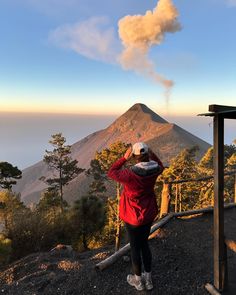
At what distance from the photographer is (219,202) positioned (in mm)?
5074

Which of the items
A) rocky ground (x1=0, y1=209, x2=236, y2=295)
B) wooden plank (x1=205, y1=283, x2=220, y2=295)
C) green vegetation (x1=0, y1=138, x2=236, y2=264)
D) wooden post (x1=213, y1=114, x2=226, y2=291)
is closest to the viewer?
wooden post (x1=213, y1=114, x2=226, y2=291)

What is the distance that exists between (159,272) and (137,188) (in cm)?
207

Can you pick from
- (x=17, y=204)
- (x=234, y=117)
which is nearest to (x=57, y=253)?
(x=234, y=117)

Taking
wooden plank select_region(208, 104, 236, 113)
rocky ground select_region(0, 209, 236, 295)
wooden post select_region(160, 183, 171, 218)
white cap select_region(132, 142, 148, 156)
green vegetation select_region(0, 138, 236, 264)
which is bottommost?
green vegetation select_region(0, 138, 236, 264)

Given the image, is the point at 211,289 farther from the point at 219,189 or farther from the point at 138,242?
the point at 219,189

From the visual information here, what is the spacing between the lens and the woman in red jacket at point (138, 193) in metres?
4.72

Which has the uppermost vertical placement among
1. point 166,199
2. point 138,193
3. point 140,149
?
point 140,149

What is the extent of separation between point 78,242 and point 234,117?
25.0m

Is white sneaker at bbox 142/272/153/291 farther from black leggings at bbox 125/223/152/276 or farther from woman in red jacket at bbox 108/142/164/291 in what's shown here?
woman in red jacket at bbox 108/142/164/291

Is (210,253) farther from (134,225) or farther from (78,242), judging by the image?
(78,242)

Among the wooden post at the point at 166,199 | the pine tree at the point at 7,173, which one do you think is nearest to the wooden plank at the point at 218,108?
the wooden post at the point at 166,199

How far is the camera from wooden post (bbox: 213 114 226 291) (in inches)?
191

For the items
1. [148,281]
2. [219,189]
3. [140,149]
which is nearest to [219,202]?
[219,189]

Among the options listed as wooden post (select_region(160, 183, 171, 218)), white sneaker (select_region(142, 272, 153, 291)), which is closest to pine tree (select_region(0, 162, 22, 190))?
wooden post (select_region(160, 183, 171, 218))
